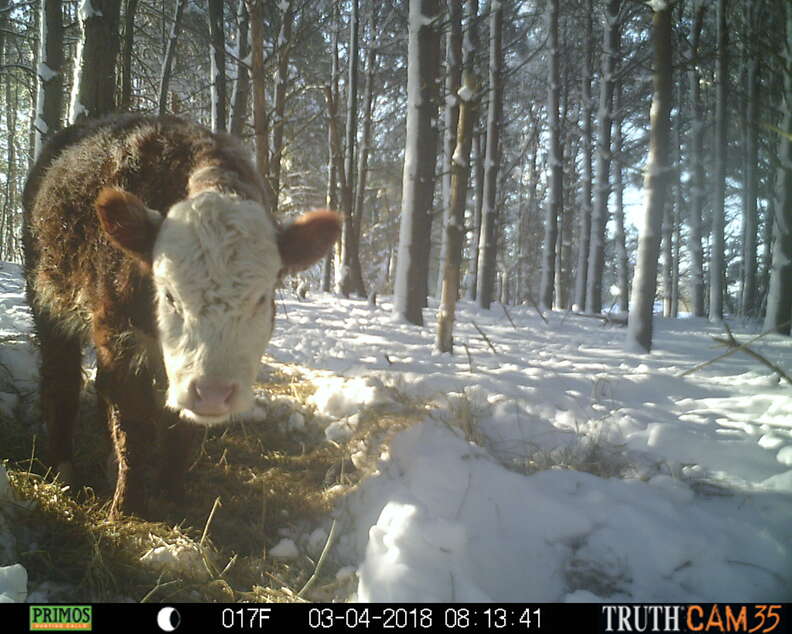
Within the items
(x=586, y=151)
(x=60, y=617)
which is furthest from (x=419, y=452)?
(x=586, y=151)

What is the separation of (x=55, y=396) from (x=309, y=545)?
1964mm

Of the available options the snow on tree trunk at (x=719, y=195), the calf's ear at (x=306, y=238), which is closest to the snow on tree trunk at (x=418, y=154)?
the calf's ear at (x=306, y=238)

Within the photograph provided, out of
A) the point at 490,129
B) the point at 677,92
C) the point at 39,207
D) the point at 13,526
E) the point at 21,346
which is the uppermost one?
the point at 677,92

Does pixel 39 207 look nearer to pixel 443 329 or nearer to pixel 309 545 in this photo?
pixel 309 545

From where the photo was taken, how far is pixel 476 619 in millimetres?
1361

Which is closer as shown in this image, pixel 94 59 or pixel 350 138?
pixel 94 59

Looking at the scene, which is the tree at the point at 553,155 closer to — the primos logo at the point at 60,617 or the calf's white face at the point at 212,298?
the calf's white face at the point at 212,298

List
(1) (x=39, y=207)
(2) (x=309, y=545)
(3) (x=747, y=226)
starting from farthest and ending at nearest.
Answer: (3) (x=747, y=226) < (1) (x=39, y=207) < (2) (x=309, y=545)

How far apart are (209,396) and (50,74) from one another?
5168 mm

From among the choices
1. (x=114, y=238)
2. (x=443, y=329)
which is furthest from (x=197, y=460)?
(x=443, y=329)

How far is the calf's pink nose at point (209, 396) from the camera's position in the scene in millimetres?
1590

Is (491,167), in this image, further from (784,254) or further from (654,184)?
(784,254)

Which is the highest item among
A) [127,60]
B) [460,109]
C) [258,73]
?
[127,60]

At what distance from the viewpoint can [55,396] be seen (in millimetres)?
2609
